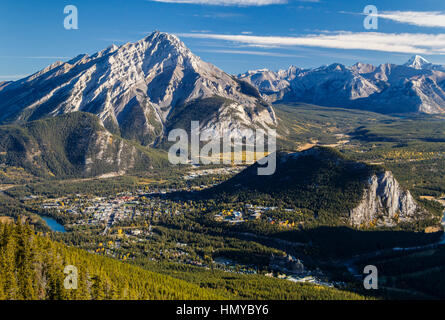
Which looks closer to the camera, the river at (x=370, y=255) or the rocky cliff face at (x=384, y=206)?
the river at (x=370, y=255)

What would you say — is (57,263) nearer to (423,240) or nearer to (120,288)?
(120,288)

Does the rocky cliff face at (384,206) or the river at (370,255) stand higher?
the rocky cliff face at (384,206)

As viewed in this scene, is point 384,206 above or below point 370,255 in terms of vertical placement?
above

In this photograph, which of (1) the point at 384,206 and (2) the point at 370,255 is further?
(1) the point at 384,206
